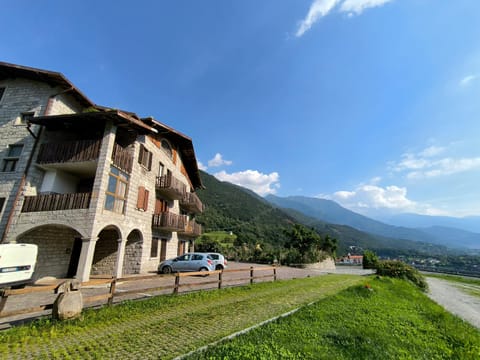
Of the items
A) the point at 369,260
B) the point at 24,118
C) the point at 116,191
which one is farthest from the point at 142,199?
the point at 369,260

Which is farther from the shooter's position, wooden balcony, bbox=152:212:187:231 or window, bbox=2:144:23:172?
wooden balcony, bbox=152:212:187:231

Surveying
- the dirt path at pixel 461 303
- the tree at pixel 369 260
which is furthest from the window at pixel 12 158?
the tree at pixel 369 260

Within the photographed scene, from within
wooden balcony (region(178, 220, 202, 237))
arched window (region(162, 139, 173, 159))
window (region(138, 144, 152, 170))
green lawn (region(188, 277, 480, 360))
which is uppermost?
arched window (region(162, 139, 173, 159))

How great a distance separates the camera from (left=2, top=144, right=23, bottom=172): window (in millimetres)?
13047

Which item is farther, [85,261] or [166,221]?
[166,221]

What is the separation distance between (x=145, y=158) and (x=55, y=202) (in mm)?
6202

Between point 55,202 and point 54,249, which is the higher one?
point 55,202

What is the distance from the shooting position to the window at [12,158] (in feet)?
42.8

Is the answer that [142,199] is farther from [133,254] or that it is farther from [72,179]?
[72,179]

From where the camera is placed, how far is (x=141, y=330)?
5.58 metres

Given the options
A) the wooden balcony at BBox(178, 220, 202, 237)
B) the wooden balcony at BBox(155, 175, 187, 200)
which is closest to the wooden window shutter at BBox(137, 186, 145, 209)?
the wooden balcony at BBox(155, 175, 187, 200)

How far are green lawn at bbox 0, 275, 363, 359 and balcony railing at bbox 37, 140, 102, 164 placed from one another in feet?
29.7

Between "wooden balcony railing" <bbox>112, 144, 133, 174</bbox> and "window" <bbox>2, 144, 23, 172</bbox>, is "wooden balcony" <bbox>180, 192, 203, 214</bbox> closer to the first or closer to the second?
"wooden balcony railing" <bbox>112, 144, 133, 174</bbox>

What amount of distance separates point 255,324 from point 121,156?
12397 mm
